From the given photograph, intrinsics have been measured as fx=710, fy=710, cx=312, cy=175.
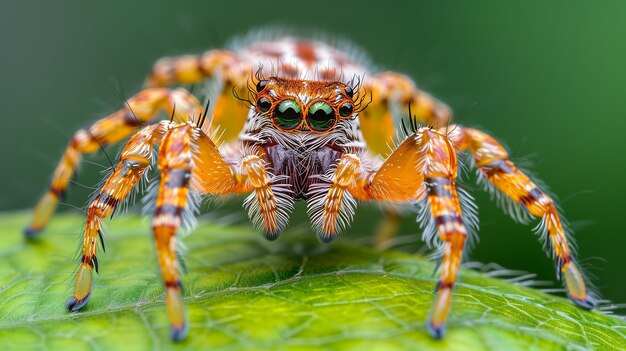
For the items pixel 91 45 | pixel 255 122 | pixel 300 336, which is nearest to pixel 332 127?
pixel 255 122

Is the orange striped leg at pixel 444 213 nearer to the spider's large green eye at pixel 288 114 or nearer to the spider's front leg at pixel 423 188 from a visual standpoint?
the spider's front leg at pixel 423 188

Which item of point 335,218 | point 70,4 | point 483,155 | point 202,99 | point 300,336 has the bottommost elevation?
point 300,336

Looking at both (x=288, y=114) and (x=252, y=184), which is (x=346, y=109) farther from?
(x=252, y=184)

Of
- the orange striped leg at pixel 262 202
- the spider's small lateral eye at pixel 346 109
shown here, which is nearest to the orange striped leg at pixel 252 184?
the orange striped leg at pixel 262 202

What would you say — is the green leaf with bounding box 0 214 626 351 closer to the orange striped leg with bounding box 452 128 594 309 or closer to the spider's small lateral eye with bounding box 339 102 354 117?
the orange striped leg with bounding box 452 128 594 309

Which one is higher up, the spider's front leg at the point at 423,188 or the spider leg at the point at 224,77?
the spider leg at the point at 224,77

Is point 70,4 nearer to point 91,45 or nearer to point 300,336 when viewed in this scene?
point 91,45

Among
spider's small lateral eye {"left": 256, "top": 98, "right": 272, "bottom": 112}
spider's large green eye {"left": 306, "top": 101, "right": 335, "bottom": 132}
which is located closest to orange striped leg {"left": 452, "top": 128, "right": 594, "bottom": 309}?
spider's large green eye {"left": 306, "top": 101, "right": 335, "bottom": 132}
